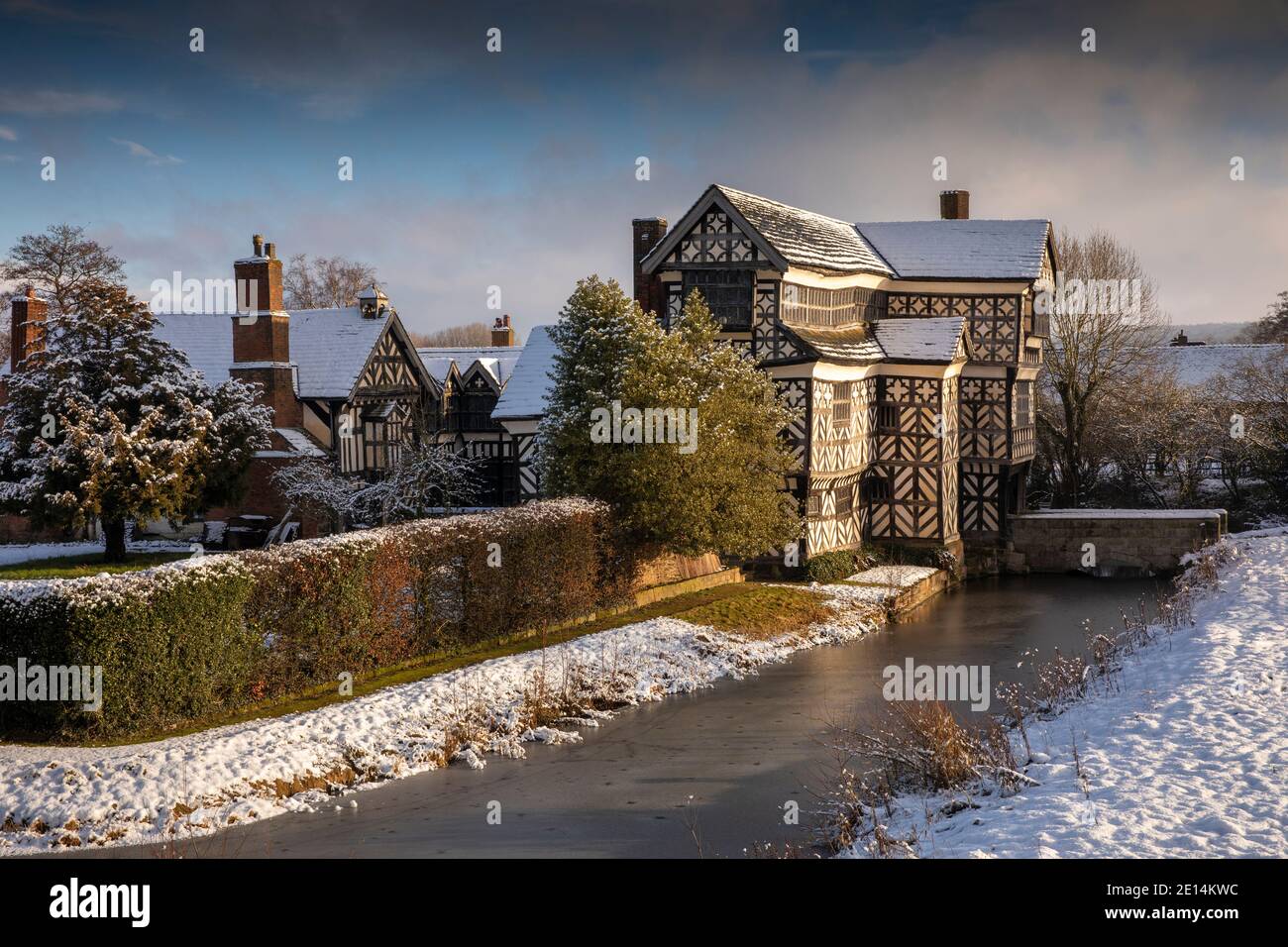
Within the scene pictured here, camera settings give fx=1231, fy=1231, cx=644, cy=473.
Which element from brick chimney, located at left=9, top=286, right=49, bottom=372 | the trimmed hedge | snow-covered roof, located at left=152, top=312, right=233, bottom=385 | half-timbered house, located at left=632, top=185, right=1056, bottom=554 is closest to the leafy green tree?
the trimmed hedge

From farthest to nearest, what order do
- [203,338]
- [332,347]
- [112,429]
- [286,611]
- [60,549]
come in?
[203,338] < [332,347] < [60,549] < [112,429] < [286,611]

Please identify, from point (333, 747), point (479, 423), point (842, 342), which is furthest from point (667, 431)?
point (479, 423)

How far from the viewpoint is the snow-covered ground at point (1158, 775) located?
32.9ft

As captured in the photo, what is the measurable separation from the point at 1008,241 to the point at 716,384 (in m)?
14.4

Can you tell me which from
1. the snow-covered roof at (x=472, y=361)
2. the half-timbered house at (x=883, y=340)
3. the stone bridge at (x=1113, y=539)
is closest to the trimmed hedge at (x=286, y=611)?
the half-timbered house at (x=883, y=340)

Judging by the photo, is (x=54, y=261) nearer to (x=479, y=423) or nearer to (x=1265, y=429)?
(x=479, y=423)

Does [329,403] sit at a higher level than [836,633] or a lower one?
higher

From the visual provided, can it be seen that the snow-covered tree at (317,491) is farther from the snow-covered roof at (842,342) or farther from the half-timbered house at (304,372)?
the snow-covered roof at (842,342)

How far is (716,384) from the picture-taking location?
26.6 meters

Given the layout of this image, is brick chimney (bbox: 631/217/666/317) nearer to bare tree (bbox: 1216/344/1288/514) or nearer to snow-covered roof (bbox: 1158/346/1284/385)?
bare tree (bbox: 1216/344/1288/514)

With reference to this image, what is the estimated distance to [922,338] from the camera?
110 ft

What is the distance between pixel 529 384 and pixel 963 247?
13.5m
